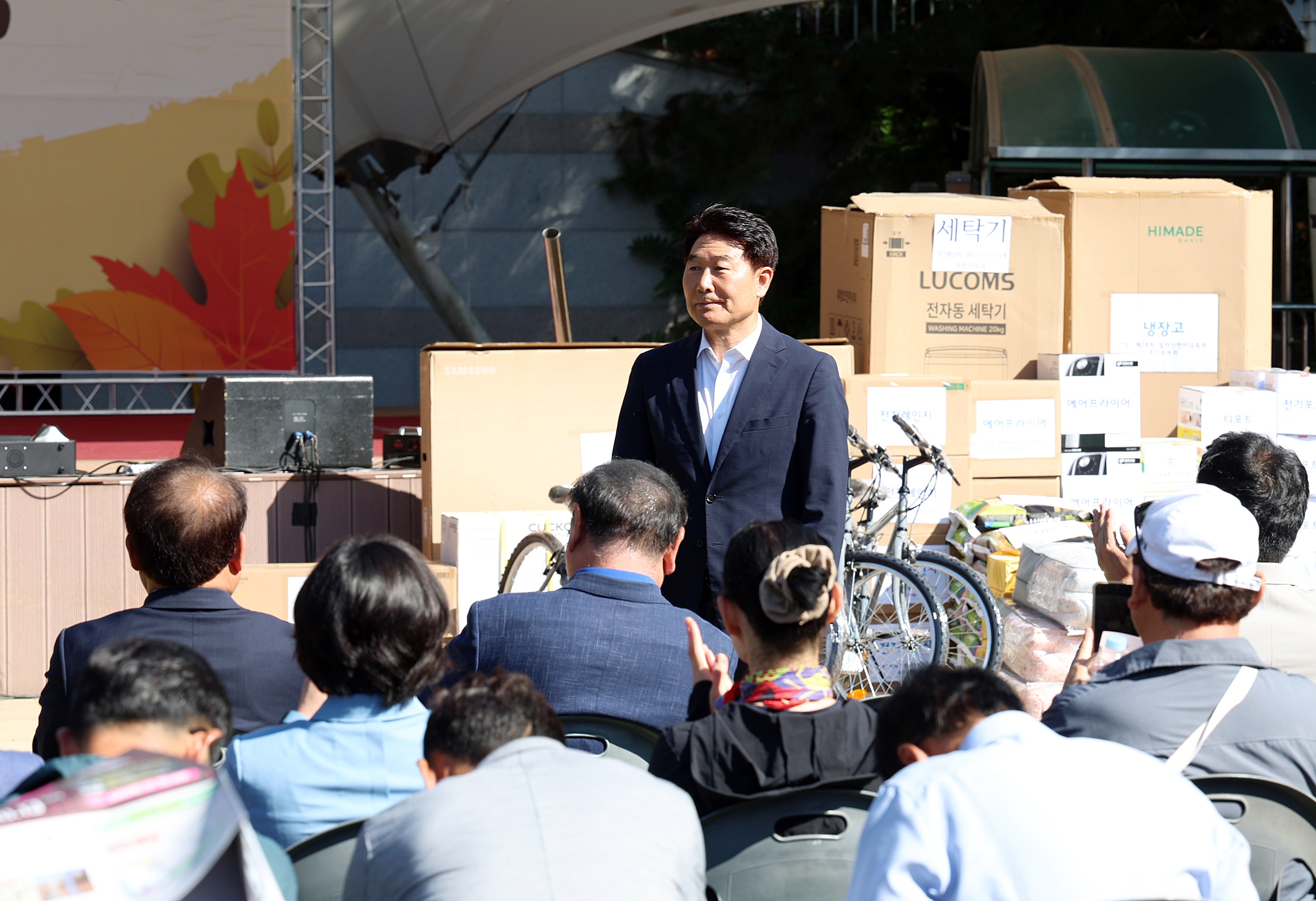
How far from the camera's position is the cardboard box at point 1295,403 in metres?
4.55

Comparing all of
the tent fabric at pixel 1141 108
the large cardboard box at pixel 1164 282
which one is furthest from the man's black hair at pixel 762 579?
the tent fabric at pixel 1141 108

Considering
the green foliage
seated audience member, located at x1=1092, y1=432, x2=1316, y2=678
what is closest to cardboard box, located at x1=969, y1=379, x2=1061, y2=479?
seated audience member, located at x1=1092, y1=432, x2=1316, y2=678

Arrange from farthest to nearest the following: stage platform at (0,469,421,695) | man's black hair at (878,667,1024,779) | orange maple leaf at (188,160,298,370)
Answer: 1. orange maple leaf at (188,160,298,370)
2. stage platform at (0,469,421,695)
3. man's black hair at (878,667,1024,779)

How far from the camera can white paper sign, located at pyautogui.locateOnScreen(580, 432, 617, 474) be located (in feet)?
14.6

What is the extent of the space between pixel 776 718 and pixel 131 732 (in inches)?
28.4

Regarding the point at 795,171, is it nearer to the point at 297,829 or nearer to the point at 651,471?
the point at 651,471

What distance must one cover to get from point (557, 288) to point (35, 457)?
2.01 meters

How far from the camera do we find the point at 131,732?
1.21 metres

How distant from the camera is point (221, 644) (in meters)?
1.92

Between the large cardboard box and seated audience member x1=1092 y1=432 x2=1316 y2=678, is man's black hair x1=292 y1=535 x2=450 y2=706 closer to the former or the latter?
seated audience member x1=1092 y1=432 x2=1316 y2=678

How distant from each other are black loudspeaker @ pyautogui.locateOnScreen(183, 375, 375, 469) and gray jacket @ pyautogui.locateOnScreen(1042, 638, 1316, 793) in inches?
138

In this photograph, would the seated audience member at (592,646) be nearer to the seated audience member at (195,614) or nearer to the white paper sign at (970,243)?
the seated audience member at (195,614)

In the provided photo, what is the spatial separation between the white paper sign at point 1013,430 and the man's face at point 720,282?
2.19 m

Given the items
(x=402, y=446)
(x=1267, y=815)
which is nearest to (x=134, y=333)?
(x=402, y=446)
